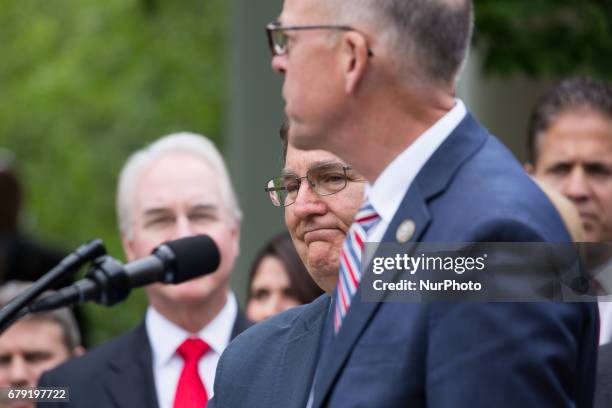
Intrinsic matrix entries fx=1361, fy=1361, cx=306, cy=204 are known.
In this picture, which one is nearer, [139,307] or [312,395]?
[312,395]

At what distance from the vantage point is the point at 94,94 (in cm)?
2277

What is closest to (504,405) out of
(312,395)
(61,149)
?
(312,395)

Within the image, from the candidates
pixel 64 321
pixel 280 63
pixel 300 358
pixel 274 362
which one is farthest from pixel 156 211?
pixel 280 63

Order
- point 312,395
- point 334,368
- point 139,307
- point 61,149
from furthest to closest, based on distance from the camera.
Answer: point 61,149 → point 139,307 → point 312,395 → point 334,368

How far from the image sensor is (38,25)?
77.0ft

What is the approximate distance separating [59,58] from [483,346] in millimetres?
21410

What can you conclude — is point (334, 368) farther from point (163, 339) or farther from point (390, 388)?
point (163, 339)

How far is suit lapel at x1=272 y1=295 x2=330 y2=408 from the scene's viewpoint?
3123 mm

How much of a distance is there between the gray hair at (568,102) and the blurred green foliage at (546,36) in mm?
1860

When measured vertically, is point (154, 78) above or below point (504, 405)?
above

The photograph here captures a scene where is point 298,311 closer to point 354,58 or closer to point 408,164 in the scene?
point 408,164

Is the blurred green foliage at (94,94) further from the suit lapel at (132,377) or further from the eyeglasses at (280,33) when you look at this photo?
Answer: the eyeglasses at (280,33)

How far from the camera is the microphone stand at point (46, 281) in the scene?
312 cm

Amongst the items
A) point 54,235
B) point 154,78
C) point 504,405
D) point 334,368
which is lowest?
point 504,405
